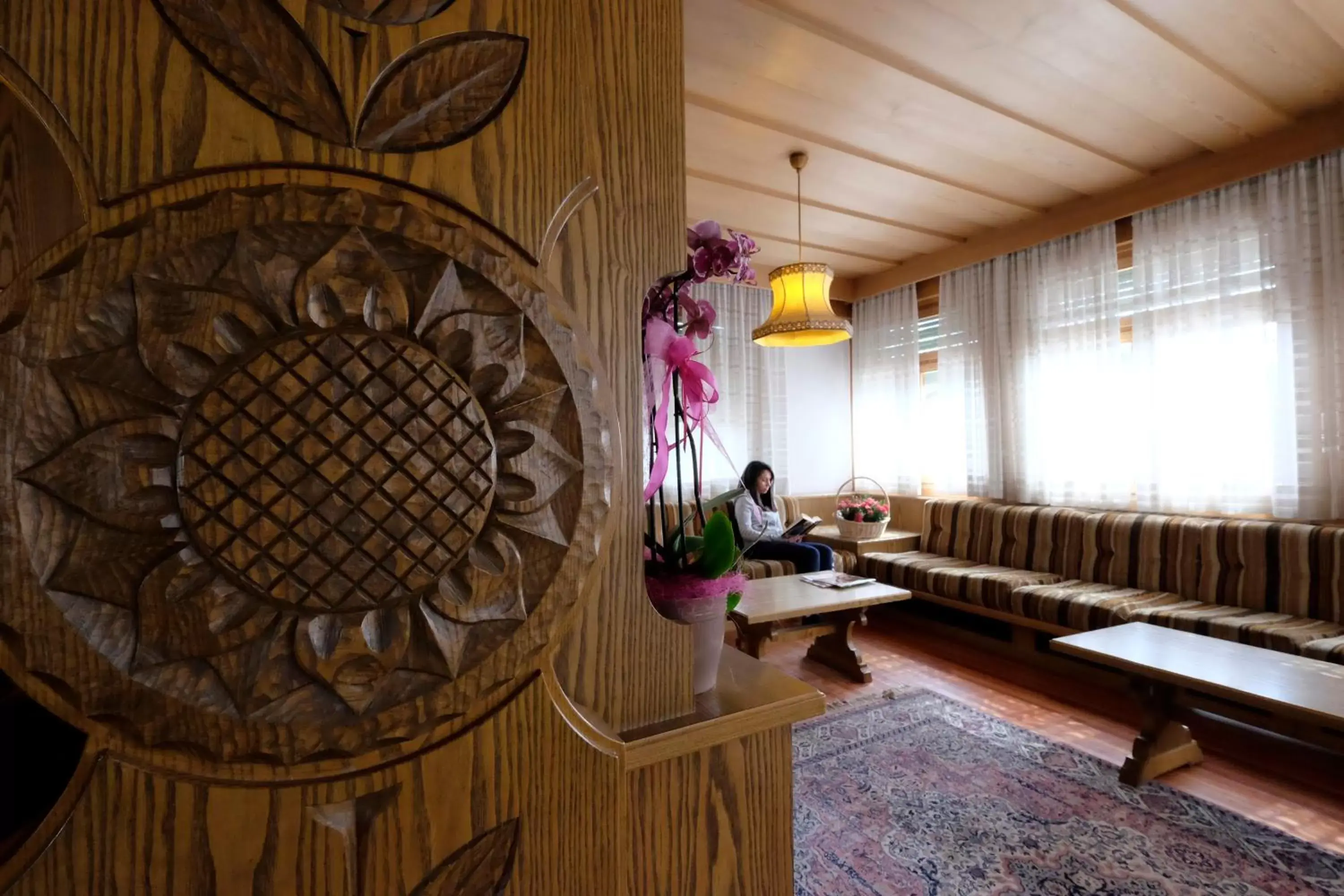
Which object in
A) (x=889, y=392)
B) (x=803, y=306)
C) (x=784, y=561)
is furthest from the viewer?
(x=889, y=392)

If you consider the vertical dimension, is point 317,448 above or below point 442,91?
below

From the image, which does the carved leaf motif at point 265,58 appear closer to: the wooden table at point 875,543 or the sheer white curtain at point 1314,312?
the sheer white curtain at point 1314,312

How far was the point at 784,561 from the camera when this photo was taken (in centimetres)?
442

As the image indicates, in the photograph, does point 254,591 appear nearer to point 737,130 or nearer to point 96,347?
point 96,347

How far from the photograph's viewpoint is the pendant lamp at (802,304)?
10.4 ft

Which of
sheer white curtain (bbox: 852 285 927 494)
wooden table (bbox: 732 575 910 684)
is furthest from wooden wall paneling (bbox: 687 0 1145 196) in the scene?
wooden table (bbox: 732 575 910 684)

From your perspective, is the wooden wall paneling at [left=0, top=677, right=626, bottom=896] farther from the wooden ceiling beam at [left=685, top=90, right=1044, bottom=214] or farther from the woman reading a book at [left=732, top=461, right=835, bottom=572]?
the woman reading a book at [left=732, top=461, right=835, bottom=572]

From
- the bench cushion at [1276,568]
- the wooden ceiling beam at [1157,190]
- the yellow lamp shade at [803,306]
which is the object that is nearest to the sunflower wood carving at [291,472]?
the yellow lamp shade at [803,306]

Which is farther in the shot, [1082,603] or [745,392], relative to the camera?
[745,392]

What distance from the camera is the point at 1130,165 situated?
3.39 m

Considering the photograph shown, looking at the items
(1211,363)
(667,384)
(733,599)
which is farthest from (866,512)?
(667,384)

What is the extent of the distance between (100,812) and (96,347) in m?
0.26

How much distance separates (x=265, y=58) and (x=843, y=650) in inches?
136

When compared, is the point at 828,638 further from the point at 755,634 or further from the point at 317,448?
the point at 317,448
